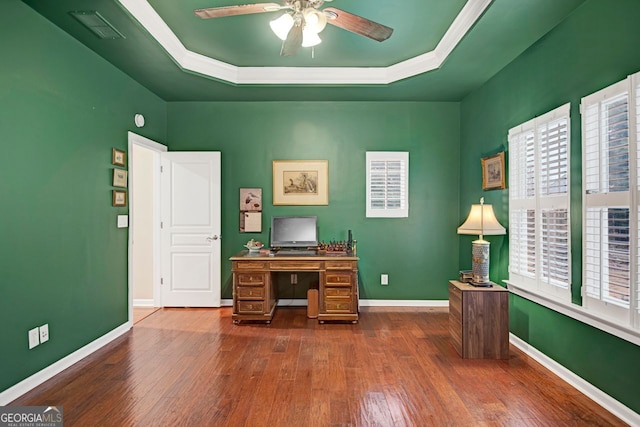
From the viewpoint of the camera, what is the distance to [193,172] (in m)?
4.74

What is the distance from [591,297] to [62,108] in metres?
4.25

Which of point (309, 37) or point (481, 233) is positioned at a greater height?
point (309, 37)

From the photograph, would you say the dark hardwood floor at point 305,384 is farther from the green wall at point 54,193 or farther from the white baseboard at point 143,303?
the white baseboard at point 143,303

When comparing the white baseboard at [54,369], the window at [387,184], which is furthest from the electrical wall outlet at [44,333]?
the window at [387,184]

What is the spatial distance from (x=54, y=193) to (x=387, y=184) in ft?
11.8

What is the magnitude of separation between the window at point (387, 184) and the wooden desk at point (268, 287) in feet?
3.38

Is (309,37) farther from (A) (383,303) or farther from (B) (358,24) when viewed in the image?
(A) (383,303)

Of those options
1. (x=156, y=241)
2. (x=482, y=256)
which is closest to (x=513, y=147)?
(x=482, y=256)

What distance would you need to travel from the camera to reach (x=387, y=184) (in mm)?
4805

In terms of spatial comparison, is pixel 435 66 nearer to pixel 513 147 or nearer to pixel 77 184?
pixel 513 147

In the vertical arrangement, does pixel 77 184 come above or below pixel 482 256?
above

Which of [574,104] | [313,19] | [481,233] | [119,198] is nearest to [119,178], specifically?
[119,198]

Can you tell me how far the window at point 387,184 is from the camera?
15.7 ft

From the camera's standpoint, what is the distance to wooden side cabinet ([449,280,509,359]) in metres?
3.12
